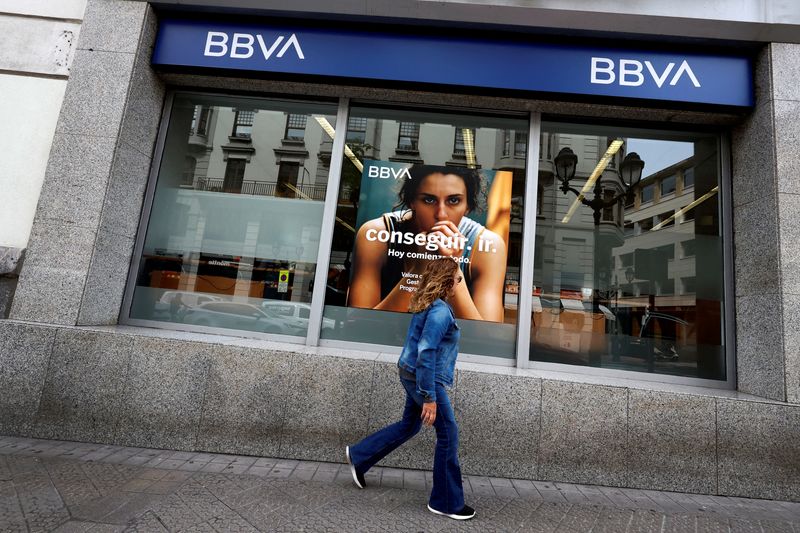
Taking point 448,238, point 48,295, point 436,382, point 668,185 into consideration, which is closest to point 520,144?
point 448,238

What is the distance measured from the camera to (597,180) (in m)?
5.65

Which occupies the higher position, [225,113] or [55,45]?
[55,45]

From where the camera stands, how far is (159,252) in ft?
18.6

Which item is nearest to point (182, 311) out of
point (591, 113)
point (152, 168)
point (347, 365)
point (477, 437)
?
point (152, 168)

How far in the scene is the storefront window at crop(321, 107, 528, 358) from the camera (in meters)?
5.35

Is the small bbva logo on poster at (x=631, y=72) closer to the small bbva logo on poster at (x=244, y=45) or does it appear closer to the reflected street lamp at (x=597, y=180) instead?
the reflected street lamp at (x=597, y=180)

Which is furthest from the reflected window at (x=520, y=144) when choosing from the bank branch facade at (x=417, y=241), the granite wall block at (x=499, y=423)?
the granite wall block at (x=499, y=423)

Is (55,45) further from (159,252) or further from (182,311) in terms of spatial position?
(182,311)

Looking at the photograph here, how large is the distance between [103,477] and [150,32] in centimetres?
522

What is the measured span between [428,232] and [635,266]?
8.81 ft

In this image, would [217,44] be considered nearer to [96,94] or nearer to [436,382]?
[96,94]

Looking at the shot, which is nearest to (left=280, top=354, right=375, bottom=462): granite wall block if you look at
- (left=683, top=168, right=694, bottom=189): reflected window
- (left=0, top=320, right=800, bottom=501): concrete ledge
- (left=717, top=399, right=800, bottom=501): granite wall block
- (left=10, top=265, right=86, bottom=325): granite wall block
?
(left=0, top=320, right=800, bottom=501): concrete ledge

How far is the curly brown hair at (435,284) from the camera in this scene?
3.44 metres

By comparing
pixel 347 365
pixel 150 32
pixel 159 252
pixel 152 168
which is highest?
pixel 150 32
